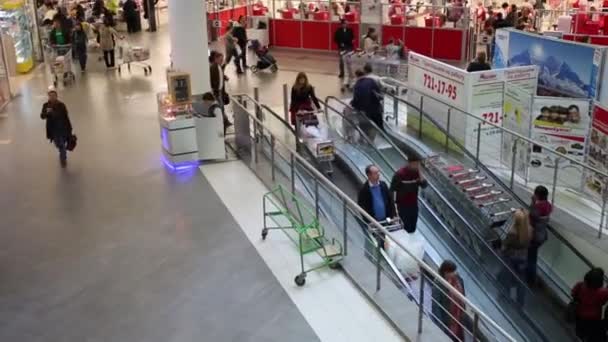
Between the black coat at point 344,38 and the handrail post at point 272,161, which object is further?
the black coat at point 344,38

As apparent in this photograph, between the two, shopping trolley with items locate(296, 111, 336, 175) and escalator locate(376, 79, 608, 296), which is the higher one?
shopping trolley with items locate(296, 111, 336, 175)

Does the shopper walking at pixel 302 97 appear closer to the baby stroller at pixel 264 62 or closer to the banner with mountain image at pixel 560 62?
the banner with mountain image at pixel 560 62

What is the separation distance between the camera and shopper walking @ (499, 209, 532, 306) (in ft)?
28.8

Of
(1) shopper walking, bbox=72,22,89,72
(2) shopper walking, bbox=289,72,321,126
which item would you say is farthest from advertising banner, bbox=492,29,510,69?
(1) shopper walking, bbox=72,22,89,72

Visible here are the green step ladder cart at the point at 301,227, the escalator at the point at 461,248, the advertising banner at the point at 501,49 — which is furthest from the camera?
the advertising banner at the point at 501,49

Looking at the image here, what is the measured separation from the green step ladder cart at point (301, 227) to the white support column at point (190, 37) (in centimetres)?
290

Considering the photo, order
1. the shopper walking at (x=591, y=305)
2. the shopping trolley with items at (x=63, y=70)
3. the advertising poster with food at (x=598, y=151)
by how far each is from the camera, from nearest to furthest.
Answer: the shopper walking at (x=591, y=305) < the advertising poster with food at (x=598, y=151) < the shopping trolley with items at (x=63, y=70)

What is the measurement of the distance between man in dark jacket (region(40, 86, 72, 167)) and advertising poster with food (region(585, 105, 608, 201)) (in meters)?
7.91

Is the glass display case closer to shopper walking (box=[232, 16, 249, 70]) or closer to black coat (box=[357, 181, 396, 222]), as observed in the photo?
shopper walking (box=[232, 16, 249, 70])

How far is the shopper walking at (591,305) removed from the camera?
7.32 meters

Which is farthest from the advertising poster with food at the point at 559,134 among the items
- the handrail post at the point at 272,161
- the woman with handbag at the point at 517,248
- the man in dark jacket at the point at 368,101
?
the handrail post at the point at 272,161

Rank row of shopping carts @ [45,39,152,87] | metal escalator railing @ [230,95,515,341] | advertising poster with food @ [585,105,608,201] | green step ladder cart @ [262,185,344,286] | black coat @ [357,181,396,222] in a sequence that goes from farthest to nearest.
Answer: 1. row of shopping carts @ [45,39,152,87]
2. advertising poster with food @ [585,105,608,201]
3. black coat @ [357,181,396,222]
4. green step ladder cart @ [262,185,344,286]
5. metal escalator railing @ [230,95,515,341]

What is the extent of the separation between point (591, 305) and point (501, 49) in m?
6.99

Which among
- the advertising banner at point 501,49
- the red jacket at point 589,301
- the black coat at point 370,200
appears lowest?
the red jacket at point 589,301
